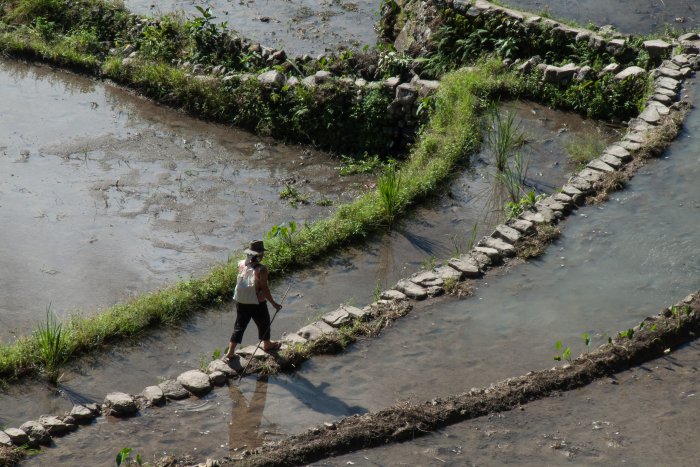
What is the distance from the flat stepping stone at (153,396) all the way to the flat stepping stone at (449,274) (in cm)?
281

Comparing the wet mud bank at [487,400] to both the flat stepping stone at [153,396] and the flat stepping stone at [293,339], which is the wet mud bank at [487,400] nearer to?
the flat stepping stone at [153,396]

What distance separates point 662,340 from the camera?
7.68 meters

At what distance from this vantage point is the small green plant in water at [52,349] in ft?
25.9

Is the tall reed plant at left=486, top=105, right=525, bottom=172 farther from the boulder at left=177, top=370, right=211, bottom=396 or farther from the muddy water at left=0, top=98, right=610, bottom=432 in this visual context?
the boulder at left=177, top=370, right=211, bottom=396

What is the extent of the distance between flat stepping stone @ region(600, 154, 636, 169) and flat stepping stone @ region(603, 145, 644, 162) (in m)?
0.04

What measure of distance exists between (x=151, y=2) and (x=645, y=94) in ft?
28.2

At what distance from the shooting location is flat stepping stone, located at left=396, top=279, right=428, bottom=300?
8602 mm

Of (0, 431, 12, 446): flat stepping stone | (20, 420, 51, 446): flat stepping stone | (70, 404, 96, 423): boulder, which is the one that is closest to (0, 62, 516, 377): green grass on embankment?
(70, 404, 96, 423): boulder

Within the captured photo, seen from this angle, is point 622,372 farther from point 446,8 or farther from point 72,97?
point 72,97

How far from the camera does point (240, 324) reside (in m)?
7.91

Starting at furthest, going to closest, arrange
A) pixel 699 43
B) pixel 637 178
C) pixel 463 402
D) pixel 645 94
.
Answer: pixel 699 43 < pixel 645 94 < pixel 637 178 < pixel 463 402

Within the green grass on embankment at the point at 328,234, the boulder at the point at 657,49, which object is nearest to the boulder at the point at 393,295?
the green grass on embankment at the point at 328,234

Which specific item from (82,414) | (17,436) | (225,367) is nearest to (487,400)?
(225,367)

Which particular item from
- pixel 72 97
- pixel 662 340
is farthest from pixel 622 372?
pixel 72 97
